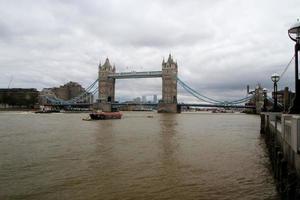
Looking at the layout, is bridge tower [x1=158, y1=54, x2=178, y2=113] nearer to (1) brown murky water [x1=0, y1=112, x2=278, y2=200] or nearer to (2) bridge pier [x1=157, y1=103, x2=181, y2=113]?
(2) bridge pier [x1=157, y1=103, x2=181, y2=113]

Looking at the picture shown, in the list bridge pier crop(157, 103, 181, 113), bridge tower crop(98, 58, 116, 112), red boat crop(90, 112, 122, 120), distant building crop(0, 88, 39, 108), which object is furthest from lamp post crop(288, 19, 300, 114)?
distant building crop(0, 88, 39, 108)

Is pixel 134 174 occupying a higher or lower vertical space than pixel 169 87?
lower

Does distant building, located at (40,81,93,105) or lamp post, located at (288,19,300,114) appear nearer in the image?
lamp post, located at (288,19,300,114)

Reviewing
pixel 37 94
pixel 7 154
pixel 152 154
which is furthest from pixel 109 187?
pixel 37 94

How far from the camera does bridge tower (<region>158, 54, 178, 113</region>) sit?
113m

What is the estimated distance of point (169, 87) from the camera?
123m

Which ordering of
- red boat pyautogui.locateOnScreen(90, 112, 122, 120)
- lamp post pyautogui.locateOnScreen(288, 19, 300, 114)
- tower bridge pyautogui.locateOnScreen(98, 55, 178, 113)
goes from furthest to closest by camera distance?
tower bridge pyautogui.locateOnScreen(98, 55, 178, 113) → red boat pyautogui.locateOnScreen(90, 112, 122, 120) → lamp post pyautogui.locateOnScreen(288, 19, 300, 114)

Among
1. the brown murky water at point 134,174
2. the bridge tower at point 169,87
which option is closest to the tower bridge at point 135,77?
the bridge tower at point 169,87

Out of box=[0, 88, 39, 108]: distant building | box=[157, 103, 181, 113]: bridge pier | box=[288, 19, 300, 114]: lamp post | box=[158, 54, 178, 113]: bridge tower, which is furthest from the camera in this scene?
box=[0, 88, 39, 108]: distant building

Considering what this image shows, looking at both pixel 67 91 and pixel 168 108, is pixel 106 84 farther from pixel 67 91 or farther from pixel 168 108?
pixel 67 91

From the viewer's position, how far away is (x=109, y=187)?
9766 millimetres

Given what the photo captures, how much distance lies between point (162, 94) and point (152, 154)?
106 metres

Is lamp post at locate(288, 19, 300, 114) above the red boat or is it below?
above

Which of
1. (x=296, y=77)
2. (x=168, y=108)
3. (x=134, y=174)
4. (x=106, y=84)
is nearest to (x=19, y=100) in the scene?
(x=106, y=84)
